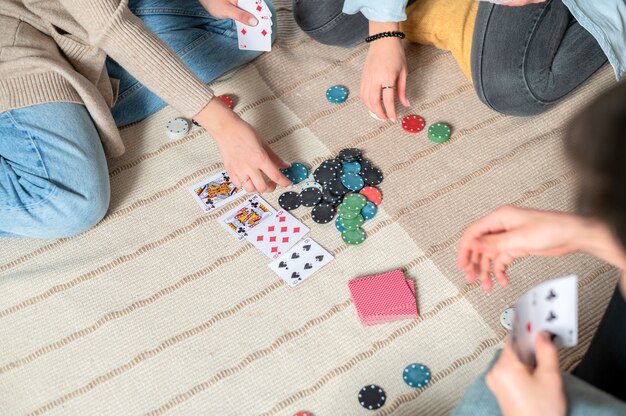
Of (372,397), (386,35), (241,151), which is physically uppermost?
(386,35)

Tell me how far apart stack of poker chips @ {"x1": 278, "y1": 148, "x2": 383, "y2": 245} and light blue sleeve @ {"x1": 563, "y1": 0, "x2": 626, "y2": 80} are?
60 cm

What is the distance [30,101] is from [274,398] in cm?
90

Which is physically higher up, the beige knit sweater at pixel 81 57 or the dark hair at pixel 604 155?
the dark hair at pixel 604 155

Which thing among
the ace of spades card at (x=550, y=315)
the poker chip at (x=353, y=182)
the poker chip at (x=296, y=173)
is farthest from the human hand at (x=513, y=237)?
the poker chip at (x=296, y=173)

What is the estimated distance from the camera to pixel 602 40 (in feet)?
5.38

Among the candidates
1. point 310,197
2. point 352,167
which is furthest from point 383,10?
point 310,197

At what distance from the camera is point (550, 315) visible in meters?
0.98

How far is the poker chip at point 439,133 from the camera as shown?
1846 mm

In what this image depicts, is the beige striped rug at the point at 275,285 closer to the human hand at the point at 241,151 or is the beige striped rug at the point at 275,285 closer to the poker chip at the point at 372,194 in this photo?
the poker chip at the point at 372,194

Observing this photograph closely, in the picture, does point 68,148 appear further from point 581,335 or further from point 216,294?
point 581,335

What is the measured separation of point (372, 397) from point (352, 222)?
1.46 feet

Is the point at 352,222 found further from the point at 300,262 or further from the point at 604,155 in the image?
the point at 604,155

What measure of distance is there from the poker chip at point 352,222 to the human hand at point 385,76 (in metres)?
0.28

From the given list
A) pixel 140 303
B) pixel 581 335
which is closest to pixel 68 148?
pixel 140 303
